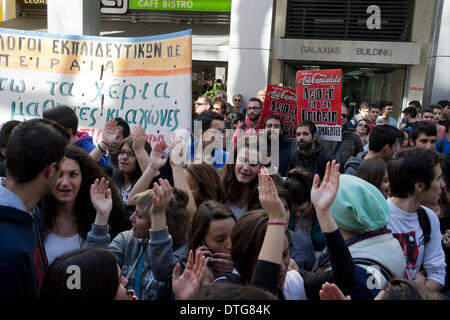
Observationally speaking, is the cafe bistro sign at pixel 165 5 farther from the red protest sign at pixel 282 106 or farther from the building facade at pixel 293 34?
the red protest sign at pixel 282 106

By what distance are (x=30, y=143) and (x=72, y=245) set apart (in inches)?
36.7

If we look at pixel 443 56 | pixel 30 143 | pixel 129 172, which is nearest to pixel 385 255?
pixel 30 143

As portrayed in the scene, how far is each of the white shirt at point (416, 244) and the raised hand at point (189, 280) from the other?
1.26 meters

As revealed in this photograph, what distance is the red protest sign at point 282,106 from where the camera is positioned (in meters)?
6.54

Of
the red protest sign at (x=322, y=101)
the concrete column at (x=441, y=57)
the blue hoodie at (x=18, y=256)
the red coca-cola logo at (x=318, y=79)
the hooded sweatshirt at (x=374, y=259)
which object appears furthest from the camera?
the concrete column at (x=441, y=57)

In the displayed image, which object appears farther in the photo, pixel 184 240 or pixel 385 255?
pixel 184 240

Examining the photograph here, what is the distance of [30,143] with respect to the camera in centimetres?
188

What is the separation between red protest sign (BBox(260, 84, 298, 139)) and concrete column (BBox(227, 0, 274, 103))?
4.34 meters

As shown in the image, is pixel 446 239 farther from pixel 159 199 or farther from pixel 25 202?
pixel 25 202

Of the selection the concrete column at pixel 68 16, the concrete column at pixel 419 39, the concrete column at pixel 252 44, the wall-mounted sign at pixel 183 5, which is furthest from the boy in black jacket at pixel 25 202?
the wall-mounted sign at pixel 183 5

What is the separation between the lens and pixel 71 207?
9.07ft
